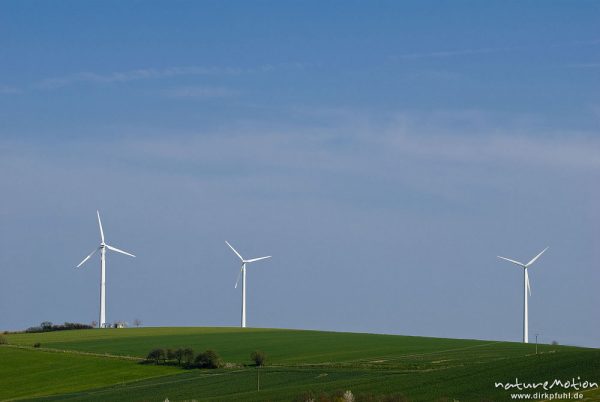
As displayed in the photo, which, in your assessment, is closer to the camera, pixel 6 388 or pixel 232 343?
pixel 6 388

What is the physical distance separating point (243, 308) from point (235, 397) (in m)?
70.5

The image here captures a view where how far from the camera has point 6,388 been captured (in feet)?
237

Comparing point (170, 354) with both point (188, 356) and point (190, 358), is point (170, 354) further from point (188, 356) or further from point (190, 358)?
point (190, 358)

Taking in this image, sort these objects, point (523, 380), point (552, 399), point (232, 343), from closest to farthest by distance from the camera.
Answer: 1. point (552, 399)
2. point (523, 380)
3. point (232, 343)

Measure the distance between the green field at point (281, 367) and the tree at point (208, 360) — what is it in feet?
3.96

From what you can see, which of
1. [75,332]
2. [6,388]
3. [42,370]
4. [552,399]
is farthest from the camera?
[75,332]

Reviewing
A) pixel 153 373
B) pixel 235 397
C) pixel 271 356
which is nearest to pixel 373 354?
pixel 271 356

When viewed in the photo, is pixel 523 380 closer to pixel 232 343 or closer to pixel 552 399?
pixel 552 399

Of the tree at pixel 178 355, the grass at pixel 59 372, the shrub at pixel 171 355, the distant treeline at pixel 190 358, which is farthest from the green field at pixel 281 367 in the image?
the shrub at pixel 171 355

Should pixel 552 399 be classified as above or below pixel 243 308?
below

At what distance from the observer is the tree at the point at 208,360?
75.2 m

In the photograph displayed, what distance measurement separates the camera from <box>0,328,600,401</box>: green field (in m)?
51.1

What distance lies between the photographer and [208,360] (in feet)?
249

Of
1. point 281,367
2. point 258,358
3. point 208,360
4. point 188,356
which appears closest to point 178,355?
point 188,356
